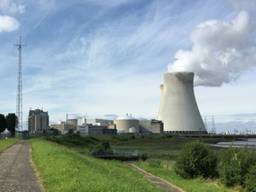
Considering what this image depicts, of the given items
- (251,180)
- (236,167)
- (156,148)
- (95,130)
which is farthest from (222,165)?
(95,130)

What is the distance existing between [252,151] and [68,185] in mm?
11598

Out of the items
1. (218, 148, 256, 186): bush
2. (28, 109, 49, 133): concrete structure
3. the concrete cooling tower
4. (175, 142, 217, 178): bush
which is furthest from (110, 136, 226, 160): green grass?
(28, 109, 49, 133): concrete structure

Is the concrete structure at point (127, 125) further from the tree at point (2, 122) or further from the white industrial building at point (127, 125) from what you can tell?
the tree at point (2, 122)

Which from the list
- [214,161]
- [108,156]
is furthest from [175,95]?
[214,161]

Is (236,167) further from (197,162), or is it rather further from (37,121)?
(37,121)

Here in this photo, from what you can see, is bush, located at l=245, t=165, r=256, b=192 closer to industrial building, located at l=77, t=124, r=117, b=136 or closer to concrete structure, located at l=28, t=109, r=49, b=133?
industrial building, located at l=77, t=124, r=117, b=136

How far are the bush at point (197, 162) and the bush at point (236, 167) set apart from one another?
270 centimetres

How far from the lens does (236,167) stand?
20438 millimetres

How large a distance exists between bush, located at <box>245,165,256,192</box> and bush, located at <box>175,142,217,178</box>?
5.05 meters

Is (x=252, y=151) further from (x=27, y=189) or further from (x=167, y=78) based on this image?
(x=167, y=78)

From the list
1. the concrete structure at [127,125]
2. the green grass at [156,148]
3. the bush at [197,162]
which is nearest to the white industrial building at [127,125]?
the concrete structure at [127,125]

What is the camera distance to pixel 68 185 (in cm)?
1298

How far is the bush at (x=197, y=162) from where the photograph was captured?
79.6 feet

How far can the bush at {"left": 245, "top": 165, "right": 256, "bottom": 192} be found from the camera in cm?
1837
